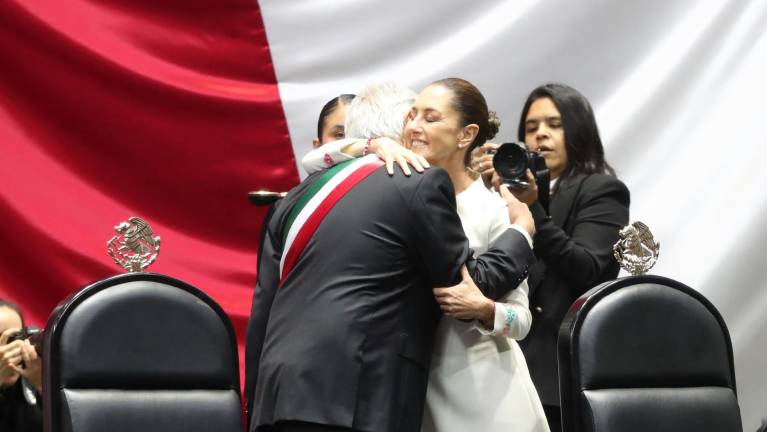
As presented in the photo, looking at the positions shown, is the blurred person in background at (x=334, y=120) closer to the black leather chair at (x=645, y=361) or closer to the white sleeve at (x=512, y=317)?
the white sleeve at (x=512, y=317)

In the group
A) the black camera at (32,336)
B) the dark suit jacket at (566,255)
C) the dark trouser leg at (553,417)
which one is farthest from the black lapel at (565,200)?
the black camera at (32,336)

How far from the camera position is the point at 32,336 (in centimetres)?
263

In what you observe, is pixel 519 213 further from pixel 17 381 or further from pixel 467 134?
pixel 17 381

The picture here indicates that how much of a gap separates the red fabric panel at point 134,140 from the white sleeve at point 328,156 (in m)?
1.22

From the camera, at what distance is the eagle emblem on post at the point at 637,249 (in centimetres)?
247

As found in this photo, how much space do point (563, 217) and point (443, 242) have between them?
850mm

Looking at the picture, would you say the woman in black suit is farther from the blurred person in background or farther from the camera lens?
the blurred person in background

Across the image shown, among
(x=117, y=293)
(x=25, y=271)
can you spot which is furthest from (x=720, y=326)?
(x=25, y=271)

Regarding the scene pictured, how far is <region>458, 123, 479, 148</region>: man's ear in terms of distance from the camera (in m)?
2.62

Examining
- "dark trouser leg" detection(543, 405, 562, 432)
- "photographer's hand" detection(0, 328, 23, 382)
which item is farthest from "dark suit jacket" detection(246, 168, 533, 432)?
"photographer's hand" detection(0, 328, 23, 382)

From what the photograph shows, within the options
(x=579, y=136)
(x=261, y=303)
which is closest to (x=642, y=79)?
(x=579, y=136)

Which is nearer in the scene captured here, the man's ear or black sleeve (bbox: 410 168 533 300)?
black sleeve (bbox: 410 168 533 300)

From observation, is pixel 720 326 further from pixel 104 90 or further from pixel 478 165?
pixel 104 90

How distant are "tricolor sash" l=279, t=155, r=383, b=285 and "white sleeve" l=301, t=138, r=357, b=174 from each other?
0.05 m
